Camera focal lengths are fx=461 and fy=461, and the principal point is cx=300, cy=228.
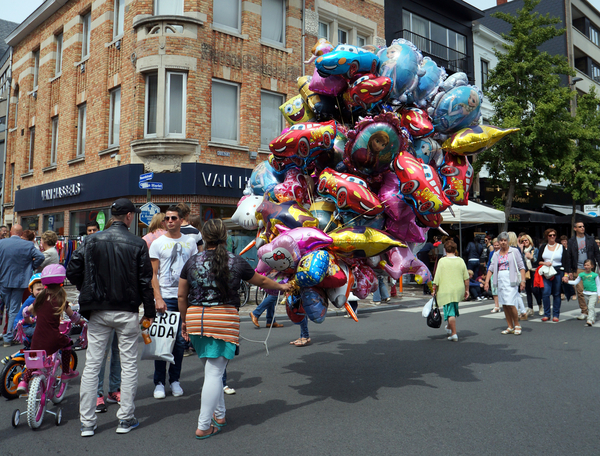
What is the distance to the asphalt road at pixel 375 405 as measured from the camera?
140 inches

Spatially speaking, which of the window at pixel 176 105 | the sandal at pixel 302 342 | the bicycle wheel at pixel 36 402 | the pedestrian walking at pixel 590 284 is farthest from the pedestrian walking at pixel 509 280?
the window at pixel 176 105

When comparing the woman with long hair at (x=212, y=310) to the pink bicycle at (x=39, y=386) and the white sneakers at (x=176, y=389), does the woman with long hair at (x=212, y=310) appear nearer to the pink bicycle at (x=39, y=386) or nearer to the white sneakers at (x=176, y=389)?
the white sneakers at (x=176, y=389)

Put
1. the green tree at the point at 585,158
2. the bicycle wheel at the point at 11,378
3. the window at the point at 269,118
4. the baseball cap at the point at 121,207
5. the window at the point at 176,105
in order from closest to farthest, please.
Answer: the baseball cap at the point at 121,207 < the bicycle wheel at the point at 11,378 < the window at the point at 176,105 < the window at the point at 269,118 < the green tree at the point at 585,158

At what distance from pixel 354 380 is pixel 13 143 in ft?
77.1

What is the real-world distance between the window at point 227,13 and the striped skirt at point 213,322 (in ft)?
44.0

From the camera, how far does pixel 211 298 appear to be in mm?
3742

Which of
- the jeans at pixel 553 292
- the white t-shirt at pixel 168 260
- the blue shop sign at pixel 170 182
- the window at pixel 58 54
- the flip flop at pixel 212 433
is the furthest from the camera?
the window at pixel 58 54

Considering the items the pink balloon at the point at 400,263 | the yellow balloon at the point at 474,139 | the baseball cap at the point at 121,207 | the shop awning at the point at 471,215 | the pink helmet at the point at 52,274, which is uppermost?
the shop awning at the point at 471,215

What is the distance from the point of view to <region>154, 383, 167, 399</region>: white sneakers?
15.3ft

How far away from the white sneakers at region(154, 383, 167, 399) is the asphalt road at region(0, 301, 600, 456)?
77mm

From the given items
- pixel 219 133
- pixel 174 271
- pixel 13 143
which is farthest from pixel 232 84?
pixel 13 143

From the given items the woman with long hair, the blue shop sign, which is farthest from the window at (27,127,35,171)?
the woman with long hair

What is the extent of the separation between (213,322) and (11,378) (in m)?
2.56

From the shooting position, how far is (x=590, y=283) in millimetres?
9047
